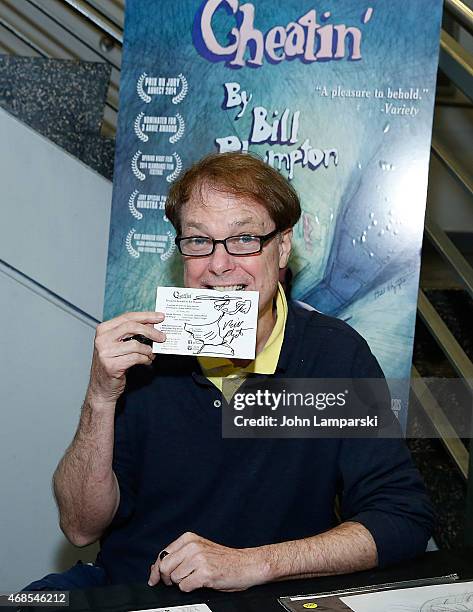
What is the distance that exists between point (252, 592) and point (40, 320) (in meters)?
1.46

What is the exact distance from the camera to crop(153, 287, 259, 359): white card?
1.42 meters

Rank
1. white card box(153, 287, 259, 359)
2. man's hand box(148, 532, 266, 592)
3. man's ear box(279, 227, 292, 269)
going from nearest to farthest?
man's hand box(148, 532, 266, 592) → white card box(153, 287, 259, 359) → man's ear box(279, 227, 292, 269)

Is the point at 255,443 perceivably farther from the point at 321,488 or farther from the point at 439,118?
the point at 439,118

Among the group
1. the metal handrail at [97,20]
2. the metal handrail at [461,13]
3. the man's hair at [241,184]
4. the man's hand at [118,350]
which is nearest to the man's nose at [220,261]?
the man's hair at [241,184]

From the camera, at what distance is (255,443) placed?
1.59m

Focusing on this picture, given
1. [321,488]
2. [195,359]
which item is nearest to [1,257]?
[195,359]

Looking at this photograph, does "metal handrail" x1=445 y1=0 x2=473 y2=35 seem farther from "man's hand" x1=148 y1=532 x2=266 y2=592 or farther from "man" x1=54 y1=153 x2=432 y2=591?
"man's hand" x1=148 y1=532 x2=266 y2=592

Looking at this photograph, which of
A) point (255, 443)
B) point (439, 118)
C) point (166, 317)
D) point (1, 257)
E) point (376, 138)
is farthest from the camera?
point (439, 118)

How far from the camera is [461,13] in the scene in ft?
6.81

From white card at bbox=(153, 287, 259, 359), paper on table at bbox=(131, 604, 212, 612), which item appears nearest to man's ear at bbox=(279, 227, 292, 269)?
white card at bbox=(153, 287, 259, 359)

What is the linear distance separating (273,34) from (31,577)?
1.86m

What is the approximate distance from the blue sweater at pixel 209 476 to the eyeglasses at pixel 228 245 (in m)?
0.26

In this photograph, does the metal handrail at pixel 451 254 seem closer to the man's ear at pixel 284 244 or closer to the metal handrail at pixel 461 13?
the metal handrail at pixel 461 13

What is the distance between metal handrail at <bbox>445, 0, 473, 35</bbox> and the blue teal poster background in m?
0.04
